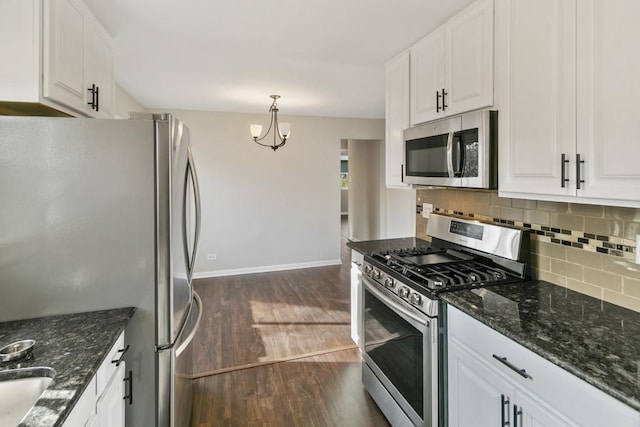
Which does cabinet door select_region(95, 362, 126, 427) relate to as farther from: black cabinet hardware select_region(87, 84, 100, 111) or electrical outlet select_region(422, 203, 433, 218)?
electrical outlet select_region(422, 203, 433, 218)

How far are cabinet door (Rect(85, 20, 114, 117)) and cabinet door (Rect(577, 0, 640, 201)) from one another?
7.91 feet

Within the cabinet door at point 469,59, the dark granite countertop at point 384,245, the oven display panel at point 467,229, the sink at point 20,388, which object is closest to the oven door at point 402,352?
the dark granite countertop at point 384,245

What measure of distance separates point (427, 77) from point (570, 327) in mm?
1626

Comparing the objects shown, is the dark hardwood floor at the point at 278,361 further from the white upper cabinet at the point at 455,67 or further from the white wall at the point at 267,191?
the white upper cabinet at the point at 455,67

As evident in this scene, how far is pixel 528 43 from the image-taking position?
4.86 ft

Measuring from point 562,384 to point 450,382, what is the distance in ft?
1.99

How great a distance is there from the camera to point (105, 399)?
3.97ft

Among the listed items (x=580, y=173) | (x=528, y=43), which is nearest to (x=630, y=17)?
(x=528, y=43)

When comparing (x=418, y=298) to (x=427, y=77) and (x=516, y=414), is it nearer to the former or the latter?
(x=516, y=414)

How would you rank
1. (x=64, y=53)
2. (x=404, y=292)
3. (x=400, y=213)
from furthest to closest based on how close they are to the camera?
1. (x=400, y=213)
2. (x=404, y=292)
3. (x=64, y=53)

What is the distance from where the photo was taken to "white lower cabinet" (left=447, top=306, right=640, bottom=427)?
97 centimetres

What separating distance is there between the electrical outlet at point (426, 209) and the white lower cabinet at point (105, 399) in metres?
2.24

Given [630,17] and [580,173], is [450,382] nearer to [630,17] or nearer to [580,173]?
[580,173]

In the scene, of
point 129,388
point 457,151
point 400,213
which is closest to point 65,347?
point 129,388
